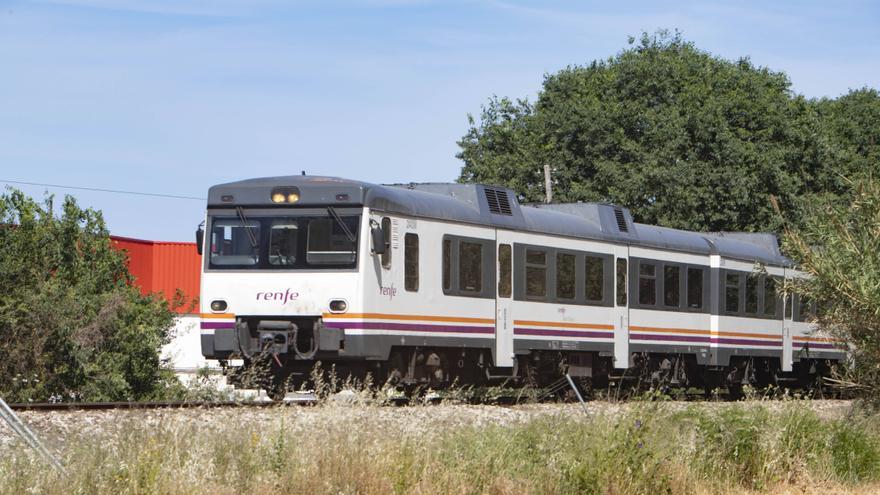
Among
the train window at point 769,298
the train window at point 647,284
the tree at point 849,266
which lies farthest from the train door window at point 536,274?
the train window at point 769,298

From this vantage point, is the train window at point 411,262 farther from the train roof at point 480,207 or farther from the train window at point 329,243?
the train window at point 329,243

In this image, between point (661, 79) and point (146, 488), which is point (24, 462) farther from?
point (661, 79)

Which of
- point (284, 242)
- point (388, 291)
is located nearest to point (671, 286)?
point (388, 291)

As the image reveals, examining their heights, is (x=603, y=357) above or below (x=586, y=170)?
below

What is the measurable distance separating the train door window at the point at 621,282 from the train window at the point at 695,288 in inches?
95.8

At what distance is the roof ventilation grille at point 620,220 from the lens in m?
24.4

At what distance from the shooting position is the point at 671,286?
84.1ft

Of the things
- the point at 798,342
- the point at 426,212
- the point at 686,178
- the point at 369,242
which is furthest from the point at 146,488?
the point at 686,178

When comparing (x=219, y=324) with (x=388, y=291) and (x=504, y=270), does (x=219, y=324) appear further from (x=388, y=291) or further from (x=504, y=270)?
(x=504, y=270)

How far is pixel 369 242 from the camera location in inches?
712

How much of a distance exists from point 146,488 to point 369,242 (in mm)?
9359

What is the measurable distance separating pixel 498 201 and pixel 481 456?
10663 millimetres

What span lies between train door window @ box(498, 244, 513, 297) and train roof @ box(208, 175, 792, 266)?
0.38 m

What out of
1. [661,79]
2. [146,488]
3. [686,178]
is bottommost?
[146,488]
